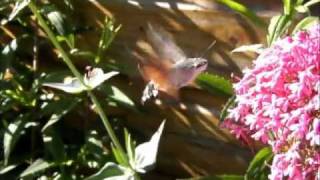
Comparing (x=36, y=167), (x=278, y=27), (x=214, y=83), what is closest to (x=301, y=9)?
(x=278, y=27)

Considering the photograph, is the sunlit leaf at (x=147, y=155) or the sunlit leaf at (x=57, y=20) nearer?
the sunlit leaf at (x=147, y=155)

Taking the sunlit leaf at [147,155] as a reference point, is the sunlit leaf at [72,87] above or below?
above

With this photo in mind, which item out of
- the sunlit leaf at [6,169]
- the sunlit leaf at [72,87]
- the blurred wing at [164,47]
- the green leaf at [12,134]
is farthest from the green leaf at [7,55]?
the blurred wing at [164,47]

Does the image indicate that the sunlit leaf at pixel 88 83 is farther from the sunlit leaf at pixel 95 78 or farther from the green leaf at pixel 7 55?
the green leaf at pixel 7 55

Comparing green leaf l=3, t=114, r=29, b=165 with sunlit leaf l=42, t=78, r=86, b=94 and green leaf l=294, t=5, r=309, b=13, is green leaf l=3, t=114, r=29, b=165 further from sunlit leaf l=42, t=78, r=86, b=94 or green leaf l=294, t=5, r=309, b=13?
green leaf l=294, t=5, r=309, b=13

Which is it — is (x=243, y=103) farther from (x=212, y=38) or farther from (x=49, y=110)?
(x=49, y=110)

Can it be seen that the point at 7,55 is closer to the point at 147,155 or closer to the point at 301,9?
the point at 147,155
